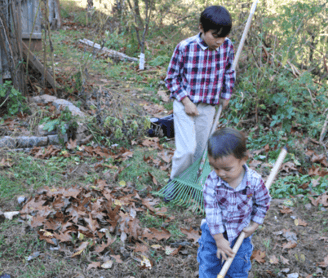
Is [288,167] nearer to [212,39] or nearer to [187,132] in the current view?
[187,132]

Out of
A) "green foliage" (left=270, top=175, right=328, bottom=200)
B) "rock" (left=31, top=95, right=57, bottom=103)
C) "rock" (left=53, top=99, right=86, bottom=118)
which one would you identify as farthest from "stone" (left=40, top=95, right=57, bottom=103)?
"green foliage" (left=270, top=175, right=328, bottom=200)

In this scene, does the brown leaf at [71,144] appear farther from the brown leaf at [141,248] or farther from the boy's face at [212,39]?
the boy's face at [212,39]

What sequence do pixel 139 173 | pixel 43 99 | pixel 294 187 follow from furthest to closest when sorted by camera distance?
pixel 43 99
pixel 139 173
pixel 294 187

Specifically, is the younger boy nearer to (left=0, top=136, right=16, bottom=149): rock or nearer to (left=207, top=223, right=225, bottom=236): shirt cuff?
(left=207, top=223, right=225, bottom=236): shirt cuff

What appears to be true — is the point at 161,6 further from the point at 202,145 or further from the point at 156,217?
the point at 156,217

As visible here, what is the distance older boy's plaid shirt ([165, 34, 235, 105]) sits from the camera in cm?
292

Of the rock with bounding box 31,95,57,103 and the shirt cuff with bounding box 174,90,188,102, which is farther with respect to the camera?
the rock with bounding box 31,95,57,103

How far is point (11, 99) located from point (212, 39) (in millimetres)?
3190

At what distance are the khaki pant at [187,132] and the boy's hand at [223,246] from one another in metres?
1.44

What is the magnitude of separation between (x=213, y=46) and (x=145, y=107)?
3.04 metres

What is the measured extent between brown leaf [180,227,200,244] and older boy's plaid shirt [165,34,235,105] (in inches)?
47.6

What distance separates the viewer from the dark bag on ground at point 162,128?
486 centimetres

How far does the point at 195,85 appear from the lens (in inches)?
119

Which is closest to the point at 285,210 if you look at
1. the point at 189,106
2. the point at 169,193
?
the point at 169,193
